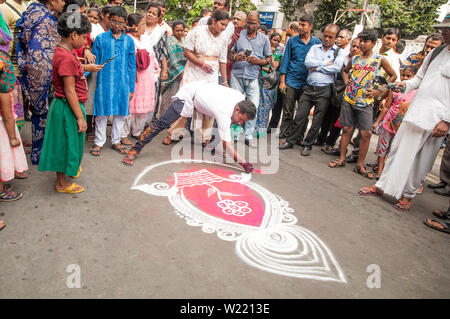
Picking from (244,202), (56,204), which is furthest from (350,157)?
(56,204)

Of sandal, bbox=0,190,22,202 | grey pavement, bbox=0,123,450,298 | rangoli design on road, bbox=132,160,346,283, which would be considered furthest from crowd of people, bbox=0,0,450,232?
rangoli design on road, bbox=132,160,346,283

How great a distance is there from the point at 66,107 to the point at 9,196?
0.92 m

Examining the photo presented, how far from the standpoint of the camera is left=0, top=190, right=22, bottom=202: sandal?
258 cm

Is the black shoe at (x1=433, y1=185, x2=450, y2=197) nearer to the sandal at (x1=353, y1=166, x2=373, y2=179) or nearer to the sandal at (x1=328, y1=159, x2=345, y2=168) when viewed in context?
the sandal at (x1=353, y1=166, x2=373, y2=179)

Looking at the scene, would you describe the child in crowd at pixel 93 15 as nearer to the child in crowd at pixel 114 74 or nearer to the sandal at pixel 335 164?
the child in crowd at pixel 114 74

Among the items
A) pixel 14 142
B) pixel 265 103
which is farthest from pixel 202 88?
A: pixel 14 142

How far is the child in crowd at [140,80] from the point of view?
397cm

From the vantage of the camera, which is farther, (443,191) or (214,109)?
(443,191)

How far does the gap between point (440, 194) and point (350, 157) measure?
1323 millimetres

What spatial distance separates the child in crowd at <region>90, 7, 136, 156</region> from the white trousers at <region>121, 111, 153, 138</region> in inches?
13.6

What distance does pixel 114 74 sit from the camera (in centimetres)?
363

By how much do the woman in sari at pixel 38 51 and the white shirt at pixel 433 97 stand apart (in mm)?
3874

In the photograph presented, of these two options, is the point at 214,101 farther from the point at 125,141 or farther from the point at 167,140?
the point at 125,141

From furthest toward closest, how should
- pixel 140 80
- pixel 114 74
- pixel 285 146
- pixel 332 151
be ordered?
pixel 332 151 < pixel 285 146 < pixel 140 80 < pixel 114 74
